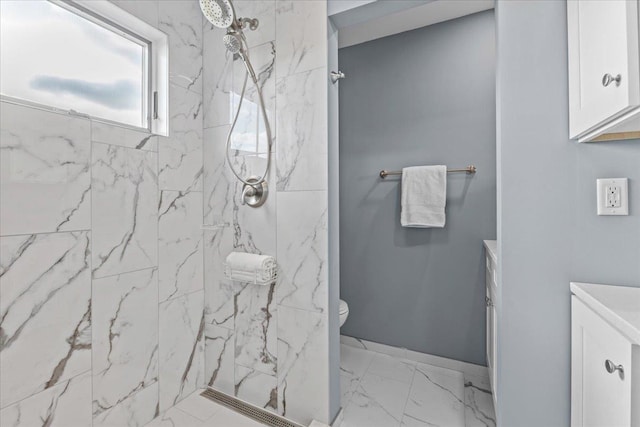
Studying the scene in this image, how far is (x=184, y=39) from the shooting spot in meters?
1.73

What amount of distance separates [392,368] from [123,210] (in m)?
1.99

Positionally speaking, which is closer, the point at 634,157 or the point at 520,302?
the point at 634,157

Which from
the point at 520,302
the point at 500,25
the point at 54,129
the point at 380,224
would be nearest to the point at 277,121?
the point at 54,129

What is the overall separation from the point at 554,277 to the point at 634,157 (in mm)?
460

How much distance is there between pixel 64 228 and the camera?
1.22 metres

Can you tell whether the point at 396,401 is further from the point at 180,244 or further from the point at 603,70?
the point at 603,70

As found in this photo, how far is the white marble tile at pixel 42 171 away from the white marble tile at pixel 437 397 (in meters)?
1.96

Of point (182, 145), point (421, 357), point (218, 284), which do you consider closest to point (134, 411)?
point (218, 284)

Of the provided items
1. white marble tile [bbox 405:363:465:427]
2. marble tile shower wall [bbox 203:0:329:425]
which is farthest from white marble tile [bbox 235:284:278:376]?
white marble tile [bbox 405:363:465:427]

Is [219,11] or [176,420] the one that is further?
[176,420]

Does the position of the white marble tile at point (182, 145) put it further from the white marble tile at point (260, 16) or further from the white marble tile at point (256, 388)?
the white marble tile at point (256, 388)

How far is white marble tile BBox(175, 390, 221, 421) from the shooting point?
1.61 metres

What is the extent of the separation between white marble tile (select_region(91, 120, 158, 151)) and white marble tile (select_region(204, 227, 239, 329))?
0.60 metres

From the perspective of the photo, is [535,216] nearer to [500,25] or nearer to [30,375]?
[500,25]
